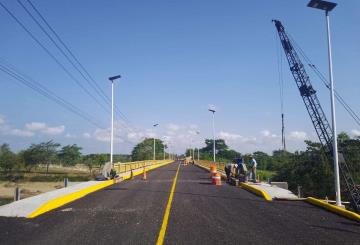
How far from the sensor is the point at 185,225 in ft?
33.2

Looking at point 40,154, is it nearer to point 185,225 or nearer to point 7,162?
point 7,162

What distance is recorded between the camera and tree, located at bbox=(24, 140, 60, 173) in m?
97.0

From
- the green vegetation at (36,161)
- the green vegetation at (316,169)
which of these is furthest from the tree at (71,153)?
the green vegetation at (316,169)

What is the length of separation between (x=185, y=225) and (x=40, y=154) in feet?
320

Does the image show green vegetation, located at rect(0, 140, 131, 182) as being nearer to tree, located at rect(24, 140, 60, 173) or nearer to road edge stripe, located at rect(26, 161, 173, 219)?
tree, located at rect(24, 140, 60, 173)

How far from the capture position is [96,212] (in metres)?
12.4

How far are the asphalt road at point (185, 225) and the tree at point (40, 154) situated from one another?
293 ft

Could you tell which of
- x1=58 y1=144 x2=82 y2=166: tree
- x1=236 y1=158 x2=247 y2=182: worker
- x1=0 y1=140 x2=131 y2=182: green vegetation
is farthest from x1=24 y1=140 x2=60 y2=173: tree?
x1=236 y1=158 x2=247 y2=182: worker

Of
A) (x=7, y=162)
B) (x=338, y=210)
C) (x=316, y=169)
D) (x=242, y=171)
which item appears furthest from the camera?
(x=7, y=162)

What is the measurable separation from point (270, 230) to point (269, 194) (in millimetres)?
8225

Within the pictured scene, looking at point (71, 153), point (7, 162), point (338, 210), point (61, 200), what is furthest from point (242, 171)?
point (71, 153)

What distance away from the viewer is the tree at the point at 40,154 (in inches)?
3818

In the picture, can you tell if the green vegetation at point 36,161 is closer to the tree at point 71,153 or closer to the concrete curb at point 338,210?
the tree at point 71,153

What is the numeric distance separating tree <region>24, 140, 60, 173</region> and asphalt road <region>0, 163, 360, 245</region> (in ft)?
293
